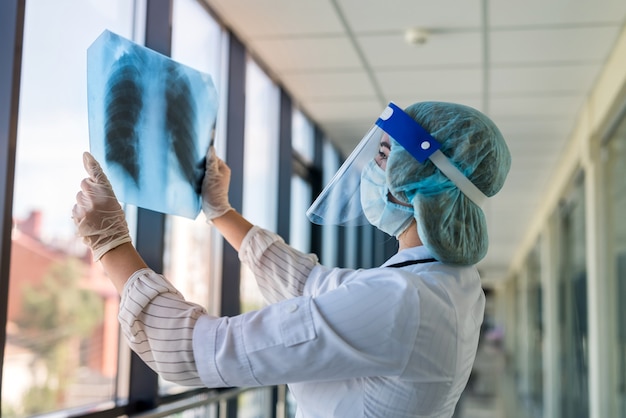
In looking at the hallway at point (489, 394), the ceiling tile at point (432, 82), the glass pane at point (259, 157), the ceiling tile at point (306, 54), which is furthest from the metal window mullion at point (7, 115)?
the hallway at point (489, 394)

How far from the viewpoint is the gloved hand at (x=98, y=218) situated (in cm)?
115

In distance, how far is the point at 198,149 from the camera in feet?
5.19

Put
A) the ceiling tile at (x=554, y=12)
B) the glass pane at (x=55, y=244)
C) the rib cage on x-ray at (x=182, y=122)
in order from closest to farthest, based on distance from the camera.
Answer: the rib cage on x-ray at (x=182, y=122) < the glass pane at (x=55, y=244) < the ceiling tile at (x=554, y=12)

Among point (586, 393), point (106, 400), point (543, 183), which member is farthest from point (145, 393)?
point (543, 183)

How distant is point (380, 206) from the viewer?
139 centimetres

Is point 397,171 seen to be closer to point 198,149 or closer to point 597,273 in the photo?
point 198,149

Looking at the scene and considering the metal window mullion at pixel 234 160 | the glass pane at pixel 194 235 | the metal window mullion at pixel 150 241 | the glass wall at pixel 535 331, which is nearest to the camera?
the metal window mullion at pixel 150 241

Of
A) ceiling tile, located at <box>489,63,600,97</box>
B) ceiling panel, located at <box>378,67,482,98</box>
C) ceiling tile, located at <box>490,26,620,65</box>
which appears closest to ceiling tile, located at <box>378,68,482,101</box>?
ceiling panel, located at <box>378,67,482,98</box>

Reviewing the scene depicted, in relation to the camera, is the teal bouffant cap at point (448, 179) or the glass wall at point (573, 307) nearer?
the teal bouffant cap at point (448, 179)

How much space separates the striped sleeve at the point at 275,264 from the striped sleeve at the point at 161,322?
18.6 inches

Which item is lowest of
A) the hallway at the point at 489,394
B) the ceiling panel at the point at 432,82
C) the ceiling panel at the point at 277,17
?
the hallway at the point at 489,394

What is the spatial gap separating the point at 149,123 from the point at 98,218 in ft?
1.28

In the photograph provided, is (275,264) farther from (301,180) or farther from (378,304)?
(301,180)

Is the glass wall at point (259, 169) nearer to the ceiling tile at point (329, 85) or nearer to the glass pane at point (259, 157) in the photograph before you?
the glass pane at point (259, 157)
